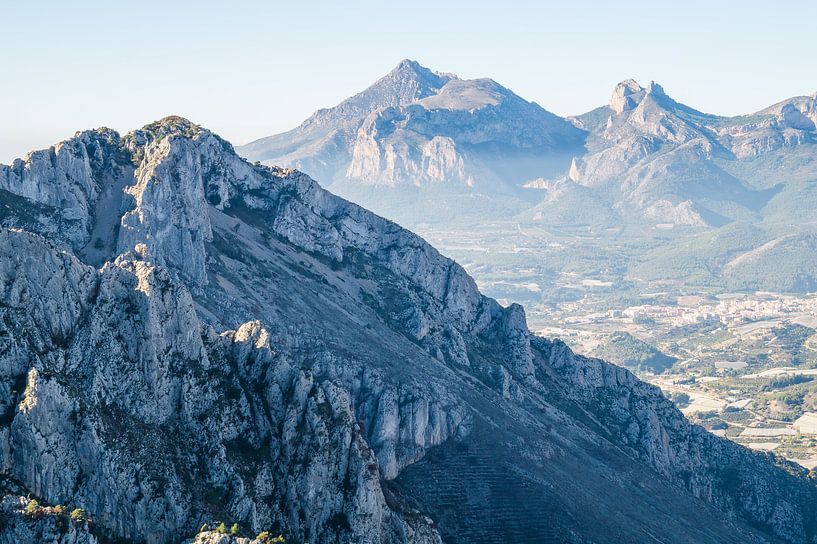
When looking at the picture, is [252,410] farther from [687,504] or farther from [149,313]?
[687,504]

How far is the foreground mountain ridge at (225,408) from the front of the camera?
3612 inches

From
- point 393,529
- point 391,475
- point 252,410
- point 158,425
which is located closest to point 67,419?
point 158,425

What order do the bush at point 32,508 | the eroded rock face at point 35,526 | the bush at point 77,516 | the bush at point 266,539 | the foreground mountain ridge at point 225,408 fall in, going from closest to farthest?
the eroded rock face at point 35,526 → the bush at point 32,508 → the bush at point 77,516 → the bush at point 266,539 → the foreground mountain ridge at point 225,408

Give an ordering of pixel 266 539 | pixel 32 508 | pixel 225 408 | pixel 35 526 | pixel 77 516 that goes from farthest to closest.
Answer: pixel 225 408, pixel 266 539, pixel 77 516, pixel 32 508, pixel 35 526

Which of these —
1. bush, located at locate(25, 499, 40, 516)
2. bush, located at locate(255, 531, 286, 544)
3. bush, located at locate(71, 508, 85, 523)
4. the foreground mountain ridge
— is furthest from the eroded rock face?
bush, located at locate(255, 531, 286, 544)

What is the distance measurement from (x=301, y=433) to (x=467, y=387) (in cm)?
8066

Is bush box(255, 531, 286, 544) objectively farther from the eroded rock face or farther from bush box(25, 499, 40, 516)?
bush box(25, 499, 40, 516)

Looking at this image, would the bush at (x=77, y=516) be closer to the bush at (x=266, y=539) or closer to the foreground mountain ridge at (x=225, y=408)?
the foreground mountain ridge at (x=225, y=408)

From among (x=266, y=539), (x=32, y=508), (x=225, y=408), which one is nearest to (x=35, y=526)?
(x=32, y=508)

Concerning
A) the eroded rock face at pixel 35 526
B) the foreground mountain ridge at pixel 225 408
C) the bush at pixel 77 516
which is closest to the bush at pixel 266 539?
the foreground mountain ridge at pixel 225 408

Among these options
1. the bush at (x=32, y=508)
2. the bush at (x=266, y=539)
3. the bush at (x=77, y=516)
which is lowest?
the bush at (x=266, y=539)

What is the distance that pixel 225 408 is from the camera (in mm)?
107875

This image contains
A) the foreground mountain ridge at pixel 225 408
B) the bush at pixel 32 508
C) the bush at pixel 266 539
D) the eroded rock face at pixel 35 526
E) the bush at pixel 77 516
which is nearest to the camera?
the eroded rock face at pixel 35 526

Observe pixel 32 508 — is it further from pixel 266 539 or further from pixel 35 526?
pixel 266 539
